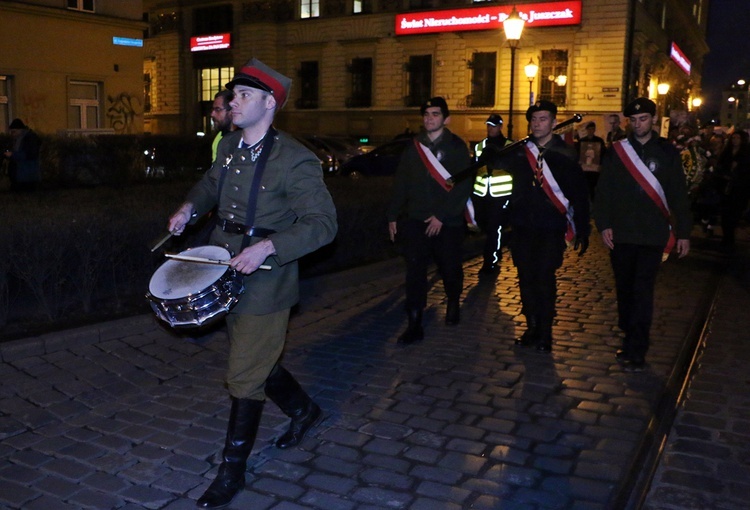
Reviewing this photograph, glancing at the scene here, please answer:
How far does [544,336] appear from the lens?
21.9 feet

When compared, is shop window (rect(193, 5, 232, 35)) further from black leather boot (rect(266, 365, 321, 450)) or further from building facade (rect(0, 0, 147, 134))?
black leather boot (rect(266, 365, 321, 450))

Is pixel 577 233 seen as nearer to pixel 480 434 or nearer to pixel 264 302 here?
pixel 480 434

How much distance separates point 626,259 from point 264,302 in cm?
343

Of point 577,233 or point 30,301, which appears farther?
point 30,301

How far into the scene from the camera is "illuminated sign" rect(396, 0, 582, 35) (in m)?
37.4

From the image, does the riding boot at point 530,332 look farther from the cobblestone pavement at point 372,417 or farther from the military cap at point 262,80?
the military cap at point 262,80

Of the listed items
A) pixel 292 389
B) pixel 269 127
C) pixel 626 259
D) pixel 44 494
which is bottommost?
pixel 44 494

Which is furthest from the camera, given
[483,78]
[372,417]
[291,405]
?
[483,78]

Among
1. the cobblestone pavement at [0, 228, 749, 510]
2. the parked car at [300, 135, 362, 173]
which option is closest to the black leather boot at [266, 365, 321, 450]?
the cobblestone pavement at [0, 228, 749, 510]

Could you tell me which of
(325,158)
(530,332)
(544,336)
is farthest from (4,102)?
(544,336)

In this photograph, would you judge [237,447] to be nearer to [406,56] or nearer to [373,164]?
[373,164]

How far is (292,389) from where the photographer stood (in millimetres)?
4531

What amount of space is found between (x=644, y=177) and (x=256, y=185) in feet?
11.2

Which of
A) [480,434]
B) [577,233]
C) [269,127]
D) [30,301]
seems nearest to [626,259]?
[577,233]
